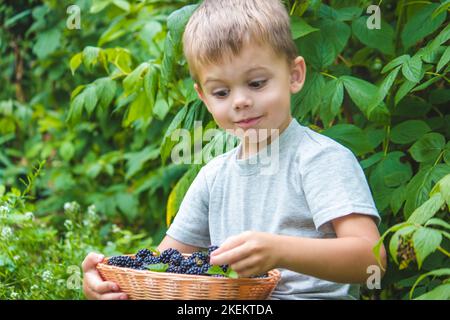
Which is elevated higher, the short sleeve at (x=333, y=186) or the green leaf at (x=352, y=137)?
the short sleeve at (x=333, y=186)

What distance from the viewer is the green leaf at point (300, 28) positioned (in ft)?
7.43

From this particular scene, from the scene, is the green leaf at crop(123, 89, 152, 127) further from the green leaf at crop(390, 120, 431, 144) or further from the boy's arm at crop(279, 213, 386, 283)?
the boy's arm at crop(279, 213, 386, 283)

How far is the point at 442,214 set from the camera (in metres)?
2.34

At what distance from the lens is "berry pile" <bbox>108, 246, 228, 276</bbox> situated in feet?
5.47

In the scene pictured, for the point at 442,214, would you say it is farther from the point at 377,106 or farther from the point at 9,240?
the point at 9,240

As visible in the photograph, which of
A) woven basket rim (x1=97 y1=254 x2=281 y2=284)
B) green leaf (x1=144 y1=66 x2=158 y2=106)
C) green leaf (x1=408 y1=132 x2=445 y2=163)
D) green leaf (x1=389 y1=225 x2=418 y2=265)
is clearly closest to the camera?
green leaf (x1=389 y1=225 x2=418 y2=265)

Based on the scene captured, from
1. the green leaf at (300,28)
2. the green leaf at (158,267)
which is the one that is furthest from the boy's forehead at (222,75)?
the green leaf at (158,267)

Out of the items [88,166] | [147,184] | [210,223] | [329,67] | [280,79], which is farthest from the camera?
[88,166]

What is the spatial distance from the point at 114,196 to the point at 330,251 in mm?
A: 2521

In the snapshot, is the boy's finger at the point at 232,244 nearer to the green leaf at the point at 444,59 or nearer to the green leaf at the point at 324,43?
the green leaf at the point at 444,59

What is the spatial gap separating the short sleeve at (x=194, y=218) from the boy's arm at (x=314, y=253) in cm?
45

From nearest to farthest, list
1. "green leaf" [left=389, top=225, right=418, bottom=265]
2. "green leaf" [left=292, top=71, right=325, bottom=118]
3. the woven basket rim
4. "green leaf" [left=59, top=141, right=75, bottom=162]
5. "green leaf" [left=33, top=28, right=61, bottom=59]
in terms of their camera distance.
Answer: "green leaf" [left=389, top=225, right=418, bottom=265] → the woven basket rim → "green leaf" [left=292, top=71, right=325, bottom=118] → "green leaf" [left=33, top=28, right=61, bottom=59] → "green leaf" [left=59, top=141, right=75, bottom=162]

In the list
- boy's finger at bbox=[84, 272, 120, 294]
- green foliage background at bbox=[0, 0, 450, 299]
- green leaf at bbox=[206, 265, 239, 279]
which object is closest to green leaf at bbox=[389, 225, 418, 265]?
green foliage background at bbox=[0, 0, 450, 299]
